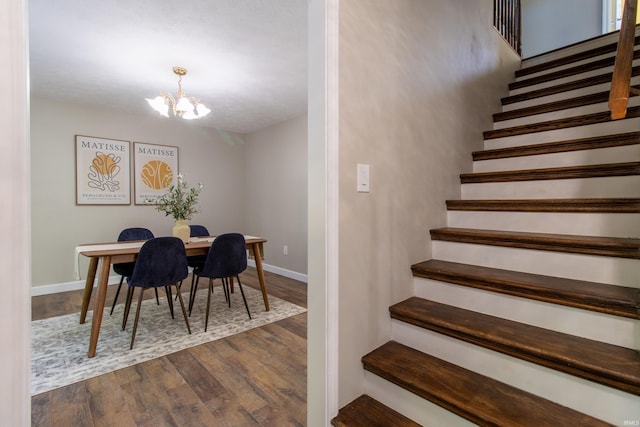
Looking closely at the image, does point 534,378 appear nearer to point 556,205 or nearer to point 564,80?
point 556,205

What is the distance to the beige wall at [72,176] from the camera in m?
3.58

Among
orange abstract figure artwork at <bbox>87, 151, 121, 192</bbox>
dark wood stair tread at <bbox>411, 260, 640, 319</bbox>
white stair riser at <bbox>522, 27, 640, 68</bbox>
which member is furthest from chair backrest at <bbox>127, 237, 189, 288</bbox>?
white stair riser at <bbox>522, 27, 640, 68</bbox>

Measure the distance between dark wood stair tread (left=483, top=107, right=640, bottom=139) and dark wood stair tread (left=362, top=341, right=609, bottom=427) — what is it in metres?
1.77

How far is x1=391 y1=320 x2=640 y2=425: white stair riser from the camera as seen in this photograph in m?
0.92

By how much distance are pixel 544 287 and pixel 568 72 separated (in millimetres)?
2458

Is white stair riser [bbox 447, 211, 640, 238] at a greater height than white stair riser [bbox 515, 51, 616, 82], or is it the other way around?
white stair riser [bbox 515, 51, 616, 82]

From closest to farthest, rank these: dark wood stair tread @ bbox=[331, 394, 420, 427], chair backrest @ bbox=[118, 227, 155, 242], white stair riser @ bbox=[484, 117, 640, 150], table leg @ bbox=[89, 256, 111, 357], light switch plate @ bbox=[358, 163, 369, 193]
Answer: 1. dark wood stair tread @ bbox=[331, 394, 420, 427]
2. light switch plate @ bbox=[358, 163, 369, 193]
3. white stair riser @ bbox=[484, 117, 640, 150]
4. table leg @ bbox=[89, 256, 111, 357]
5. chair backrest @ bbox=[118, 227, 155, 242]

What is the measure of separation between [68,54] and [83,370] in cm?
257

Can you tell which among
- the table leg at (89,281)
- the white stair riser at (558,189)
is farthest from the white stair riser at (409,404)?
the table leg at (89,281)

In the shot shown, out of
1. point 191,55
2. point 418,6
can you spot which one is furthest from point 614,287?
point 191,55

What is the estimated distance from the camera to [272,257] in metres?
4.87

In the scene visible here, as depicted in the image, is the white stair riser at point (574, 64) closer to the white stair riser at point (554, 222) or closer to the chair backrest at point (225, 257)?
the white stair riser at point (554, 222)

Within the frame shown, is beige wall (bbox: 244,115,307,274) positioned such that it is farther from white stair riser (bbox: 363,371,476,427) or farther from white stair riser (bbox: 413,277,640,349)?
white stair riser (bbox: 363,371,476,427)

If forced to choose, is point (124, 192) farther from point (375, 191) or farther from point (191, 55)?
point (375, 191)
